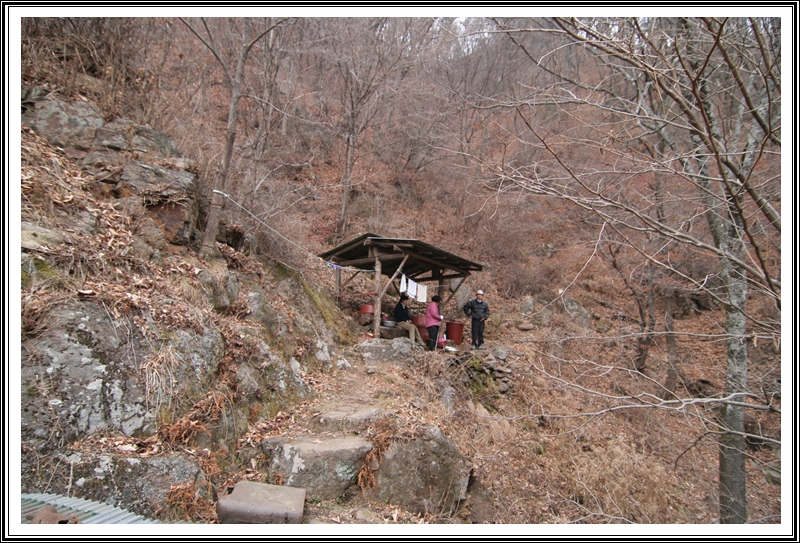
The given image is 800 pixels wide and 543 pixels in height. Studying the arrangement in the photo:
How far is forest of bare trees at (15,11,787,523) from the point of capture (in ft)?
13.8

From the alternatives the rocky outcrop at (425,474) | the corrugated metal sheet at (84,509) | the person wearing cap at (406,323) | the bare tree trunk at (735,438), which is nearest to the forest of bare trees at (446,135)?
the bare tree trunk at (735,438)

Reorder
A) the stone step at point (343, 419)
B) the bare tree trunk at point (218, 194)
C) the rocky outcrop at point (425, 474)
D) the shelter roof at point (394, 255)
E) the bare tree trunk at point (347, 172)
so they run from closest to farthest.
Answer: the rocky outcrop at point (425, 474), the stone step at point (343, 419), the bare tree trunk at point (218, 194), the shelter roof at point (394, 255), the bare tree trunk at point (347, 172)

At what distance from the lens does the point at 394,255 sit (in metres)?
9.99

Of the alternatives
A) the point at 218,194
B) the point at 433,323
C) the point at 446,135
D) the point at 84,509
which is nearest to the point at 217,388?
the point at 84,509

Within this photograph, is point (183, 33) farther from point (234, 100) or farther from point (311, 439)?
point (311, 439)

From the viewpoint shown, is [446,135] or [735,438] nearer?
[735,438]

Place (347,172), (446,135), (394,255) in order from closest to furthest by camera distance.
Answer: (394,255) < (446,135) < (347,172)

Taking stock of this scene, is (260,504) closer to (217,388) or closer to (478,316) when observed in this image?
(217,388)

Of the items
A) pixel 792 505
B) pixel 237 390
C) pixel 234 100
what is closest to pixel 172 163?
pixel 234 100

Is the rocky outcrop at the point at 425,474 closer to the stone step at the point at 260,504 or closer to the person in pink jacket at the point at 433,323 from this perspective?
the stone step at the point at 260,504

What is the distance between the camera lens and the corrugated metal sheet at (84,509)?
2748 millimetres

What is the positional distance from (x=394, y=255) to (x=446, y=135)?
7.10m

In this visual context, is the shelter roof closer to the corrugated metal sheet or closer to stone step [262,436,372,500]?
stone step [262,436,372,500]

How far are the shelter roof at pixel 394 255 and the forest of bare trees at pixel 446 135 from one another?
1457 millimetres
